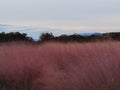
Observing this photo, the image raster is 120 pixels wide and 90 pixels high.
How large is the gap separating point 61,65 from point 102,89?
13.6 ft

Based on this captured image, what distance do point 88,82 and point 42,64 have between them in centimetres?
322

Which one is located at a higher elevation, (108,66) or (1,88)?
(108,66)

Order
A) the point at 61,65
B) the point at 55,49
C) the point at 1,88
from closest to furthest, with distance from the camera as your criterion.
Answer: the point at 1,88
the point at 61,65
the point at 55,49

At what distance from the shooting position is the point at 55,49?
1669cm

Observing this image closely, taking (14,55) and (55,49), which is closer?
(14,55)

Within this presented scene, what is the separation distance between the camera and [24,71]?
12062 mm

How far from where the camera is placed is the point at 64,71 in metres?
12.1

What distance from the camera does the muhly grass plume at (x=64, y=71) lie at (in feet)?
32.2

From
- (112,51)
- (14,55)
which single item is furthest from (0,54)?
(112,51)

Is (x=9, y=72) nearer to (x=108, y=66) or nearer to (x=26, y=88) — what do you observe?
(x=26, y=88)

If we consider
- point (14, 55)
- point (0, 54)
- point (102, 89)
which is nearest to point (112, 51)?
point (102, 89)

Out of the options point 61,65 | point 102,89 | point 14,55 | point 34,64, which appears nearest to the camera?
point 102,89

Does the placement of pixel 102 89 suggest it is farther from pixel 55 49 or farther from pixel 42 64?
pixel 55 49

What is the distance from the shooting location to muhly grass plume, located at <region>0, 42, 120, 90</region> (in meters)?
9.83
